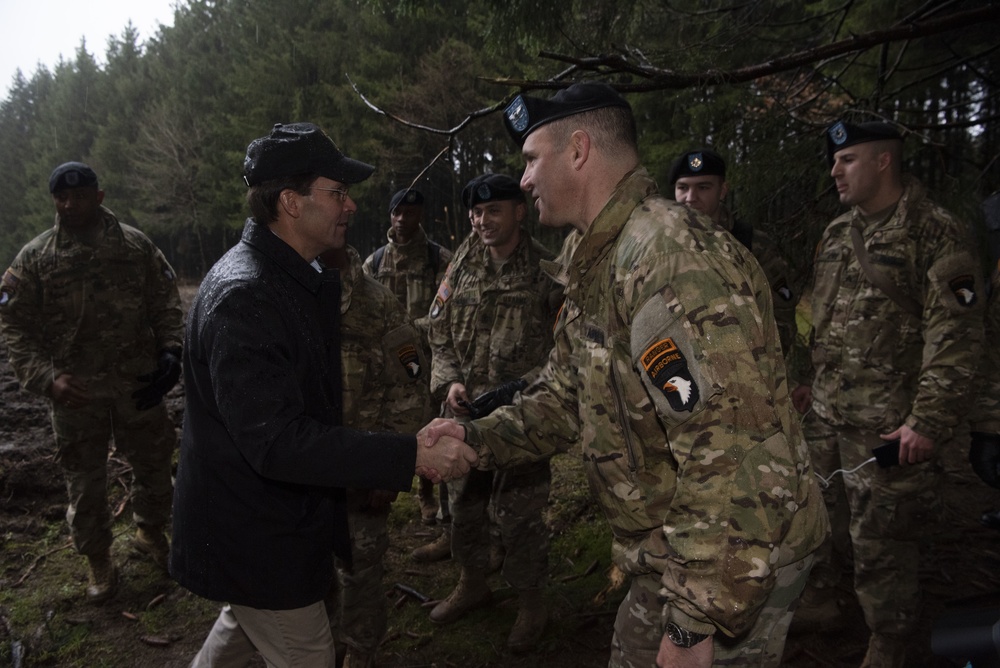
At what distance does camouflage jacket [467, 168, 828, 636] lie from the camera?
1.50 meters

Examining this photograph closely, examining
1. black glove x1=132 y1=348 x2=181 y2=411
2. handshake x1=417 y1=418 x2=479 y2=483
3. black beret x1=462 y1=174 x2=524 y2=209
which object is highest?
black beret x1=462 y1=174 x2=524 y2=209

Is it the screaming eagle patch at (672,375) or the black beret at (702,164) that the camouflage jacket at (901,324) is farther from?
the screaming eagle patch at (672,375)

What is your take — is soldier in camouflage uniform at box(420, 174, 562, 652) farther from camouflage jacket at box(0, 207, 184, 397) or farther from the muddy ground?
camouflage jacket at box(0, 207, 184, 397)

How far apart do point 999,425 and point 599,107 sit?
8.48ft

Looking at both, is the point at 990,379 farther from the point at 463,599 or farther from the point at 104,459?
the point at 104,459

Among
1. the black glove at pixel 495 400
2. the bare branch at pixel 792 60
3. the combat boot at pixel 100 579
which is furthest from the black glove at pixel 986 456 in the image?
the combat boot at pixel 100 579

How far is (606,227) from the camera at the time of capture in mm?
1933

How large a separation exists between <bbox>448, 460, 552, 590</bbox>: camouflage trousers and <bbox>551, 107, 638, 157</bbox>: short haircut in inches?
93.0

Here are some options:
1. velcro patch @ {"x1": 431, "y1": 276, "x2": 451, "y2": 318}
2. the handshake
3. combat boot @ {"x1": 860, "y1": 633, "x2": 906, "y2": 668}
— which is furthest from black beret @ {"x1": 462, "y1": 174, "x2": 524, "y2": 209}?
combat boot @ {"x1": 860, "y1": 633, "x2": 906, "y2": 668}

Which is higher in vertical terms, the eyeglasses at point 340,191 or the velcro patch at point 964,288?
the eyeglasses at point 340,191

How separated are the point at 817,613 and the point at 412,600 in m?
2.66

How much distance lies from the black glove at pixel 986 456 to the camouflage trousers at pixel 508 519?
2331 mm

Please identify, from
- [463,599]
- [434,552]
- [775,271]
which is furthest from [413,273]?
[775,271]

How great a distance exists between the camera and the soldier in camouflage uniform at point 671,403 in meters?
1.51
